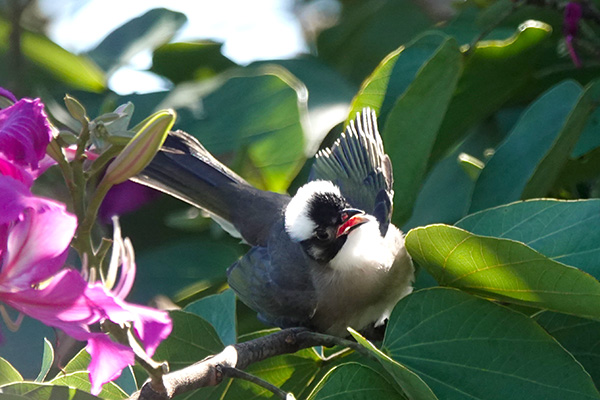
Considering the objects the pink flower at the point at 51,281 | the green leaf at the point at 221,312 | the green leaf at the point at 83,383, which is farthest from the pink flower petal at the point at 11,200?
the green leaf at the point at 221,312

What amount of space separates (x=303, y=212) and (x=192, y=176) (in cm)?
28

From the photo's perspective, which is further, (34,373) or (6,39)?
(6,39)

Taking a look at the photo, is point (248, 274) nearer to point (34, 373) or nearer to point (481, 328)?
point (34, 373)

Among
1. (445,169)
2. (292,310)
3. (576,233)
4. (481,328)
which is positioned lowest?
(292,310)

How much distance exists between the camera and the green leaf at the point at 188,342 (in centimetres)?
145

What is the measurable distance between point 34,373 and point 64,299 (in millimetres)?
698

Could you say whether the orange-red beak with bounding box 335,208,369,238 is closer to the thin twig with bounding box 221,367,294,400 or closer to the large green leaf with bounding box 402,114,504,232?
the large green leaf with bounding box 402,114,504,232

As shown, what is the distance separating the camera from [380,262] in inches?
71.8

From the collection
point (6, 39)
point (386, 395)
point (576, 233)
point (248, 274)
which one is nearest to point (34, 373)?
point (248, 274)

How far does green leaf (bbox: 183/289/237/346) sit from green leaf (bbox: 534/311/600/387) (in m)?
0.60

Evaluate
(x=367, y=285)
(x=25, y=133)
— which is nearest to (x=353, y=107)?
(x=367, y=285)

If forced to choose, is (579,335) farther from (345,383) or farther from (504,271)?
(345,383)

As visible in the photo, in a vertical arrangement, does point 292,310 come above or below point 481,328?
below

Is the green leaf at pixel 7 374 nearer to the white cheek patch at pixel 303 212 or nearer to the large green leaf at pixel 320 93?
the white cheek patch at pixel 303 212
